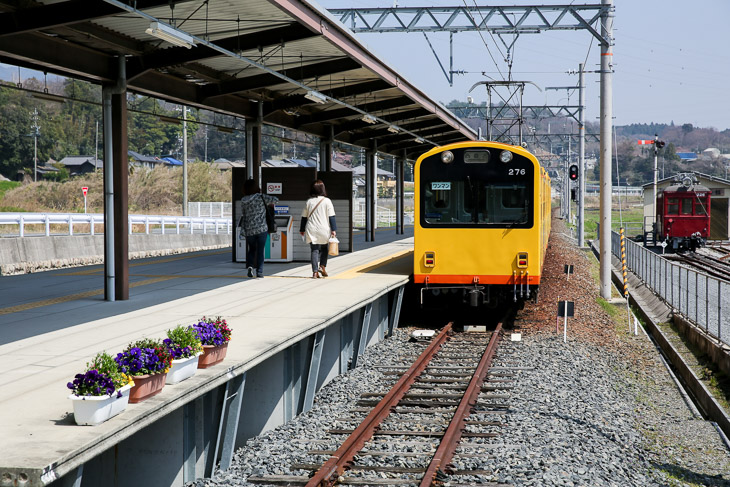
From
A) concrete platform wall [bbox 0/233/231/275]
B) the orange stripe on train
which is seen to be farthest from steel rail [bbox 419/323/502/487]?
concrete platform wall [bbox 0/233/231/275]

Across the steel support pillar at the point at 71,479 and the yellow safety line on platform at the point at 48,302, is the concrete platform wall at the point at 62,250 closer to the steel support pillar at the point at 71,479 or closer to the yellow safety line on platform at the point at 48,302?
the yellow safety line on platform at the point at 48,302

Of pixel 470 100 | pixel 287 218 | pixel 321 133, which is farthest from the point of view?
pixel 470 100

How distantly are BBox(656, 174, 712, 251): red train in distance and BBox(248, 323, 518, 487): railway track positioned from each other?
28905mm

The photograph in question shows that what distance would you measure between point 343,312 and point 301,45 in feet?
15.8

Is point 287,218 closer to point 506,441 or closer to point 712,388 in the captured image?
point 712,388

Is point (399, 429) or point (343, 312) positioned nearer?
point (399, 429)

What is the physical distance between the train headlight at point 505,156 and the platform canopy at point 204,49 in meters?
2.48

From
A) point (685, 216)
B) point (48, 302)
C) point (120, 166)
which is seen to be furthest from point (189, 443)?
point (685, 216)

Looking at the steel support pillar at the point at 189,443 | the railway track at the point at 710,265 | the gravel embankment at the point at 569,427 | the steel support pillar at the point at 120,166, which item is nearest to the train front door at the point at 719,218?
the railway track at the point at 710,265

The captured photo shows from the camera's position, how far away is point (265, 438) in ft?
23.6

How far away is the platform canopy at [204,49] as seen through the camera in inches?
346

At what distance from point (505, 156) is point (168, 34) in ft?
19.7

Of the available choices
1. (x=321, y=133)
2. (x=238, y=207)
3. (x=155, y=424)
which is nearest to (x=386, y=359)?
(x=155, y=424)

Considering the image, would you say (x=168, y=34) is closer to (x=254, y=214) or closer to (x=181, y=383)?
(x=181, y=383)
